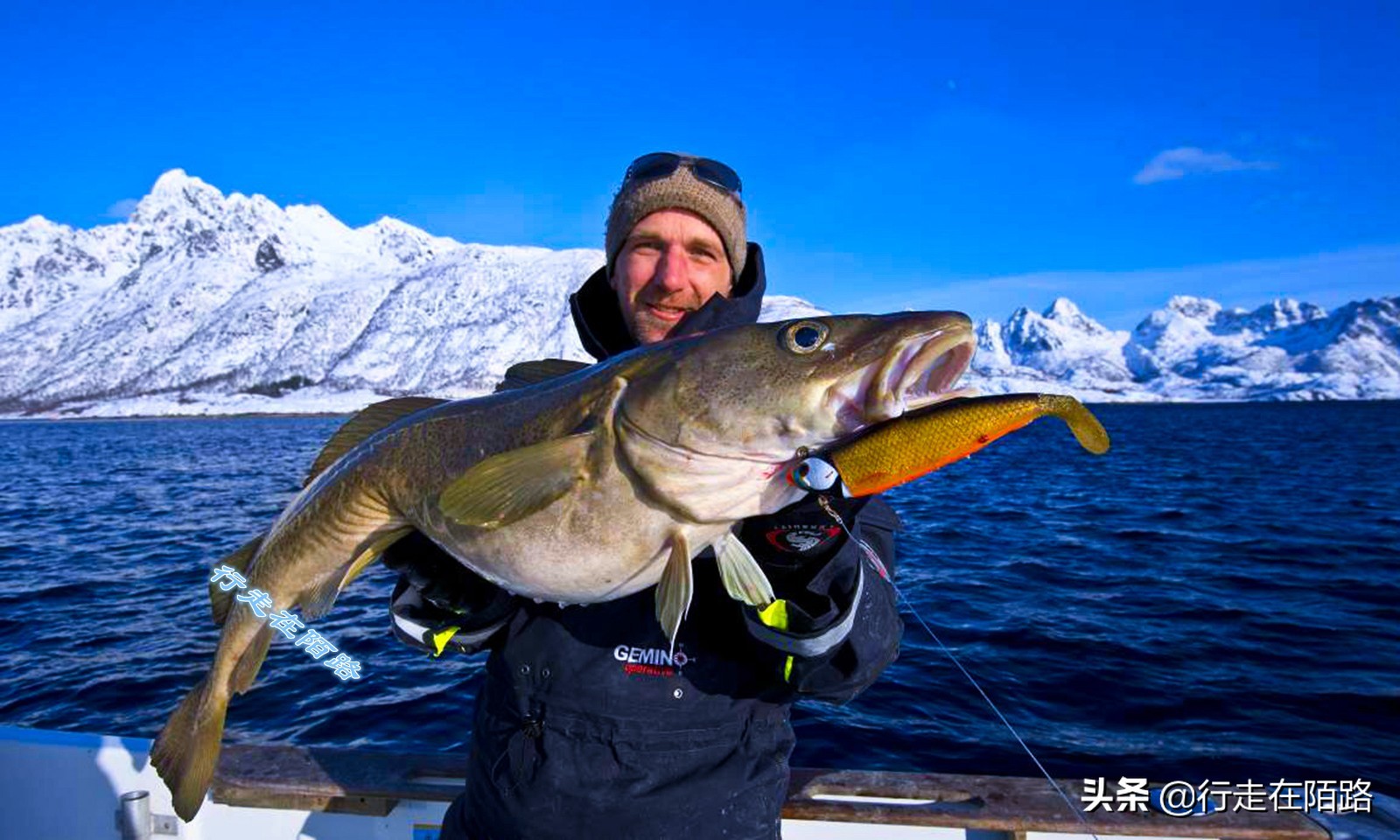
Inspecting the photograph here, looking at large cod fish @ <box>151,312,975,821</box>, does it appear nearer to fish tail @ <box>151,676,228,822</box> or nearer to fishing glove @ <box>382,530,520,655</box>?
fishing glove @ <box>382,530,520,655</box>

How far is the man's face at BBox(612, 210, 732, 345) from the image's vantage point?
4.29 metres

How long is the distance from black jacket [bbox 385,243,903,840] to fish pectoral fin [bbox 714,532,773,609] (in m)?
0.10

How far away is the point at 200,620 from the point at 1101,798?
15108 millimetres

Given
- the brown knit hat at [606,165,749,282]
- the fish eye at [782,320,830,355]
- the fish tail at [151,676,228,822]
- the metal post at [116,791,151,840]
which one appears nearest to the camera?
the fish eye at [782,320,830,355]

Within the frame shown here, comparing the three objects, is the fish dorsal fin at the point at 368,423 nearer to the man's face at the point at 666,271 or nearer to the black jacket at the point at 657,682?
the black jacket at the point at 657,682

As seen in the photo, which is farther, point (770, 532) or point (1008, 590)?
point (1008, 590)

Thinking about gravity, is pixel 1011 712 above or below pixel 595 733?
below

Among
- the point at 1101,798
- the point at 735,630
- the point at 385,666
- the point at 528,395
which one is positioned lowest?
the point at 385,666

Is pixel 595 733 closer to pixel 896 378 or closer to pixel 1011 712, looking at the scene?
pixel 896 378

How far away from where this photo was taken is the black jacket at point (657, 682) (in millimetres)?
2943

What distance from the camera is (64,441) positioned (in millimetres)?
82688

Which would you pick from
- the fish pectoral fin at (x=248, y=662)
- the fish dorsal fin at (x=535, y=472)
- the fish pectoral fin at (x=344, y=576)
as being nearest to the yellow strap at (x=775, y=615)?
the fish dorsal fin at (x=535, y=472)

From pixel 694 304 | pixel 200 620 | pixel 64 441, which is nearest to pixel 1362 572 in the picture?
pixel 694 304

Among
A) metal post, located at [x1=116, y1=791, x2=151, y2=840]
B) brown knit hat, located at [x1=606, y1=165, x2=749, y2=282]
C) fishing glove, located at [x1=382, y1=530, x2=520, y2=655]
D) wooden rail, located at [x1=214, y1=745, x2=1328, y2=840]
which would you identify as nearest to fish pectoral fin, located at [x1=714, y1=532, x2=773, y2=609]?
fishing glove, located at [x1=382, y1=530, x2=520, y2=655]
